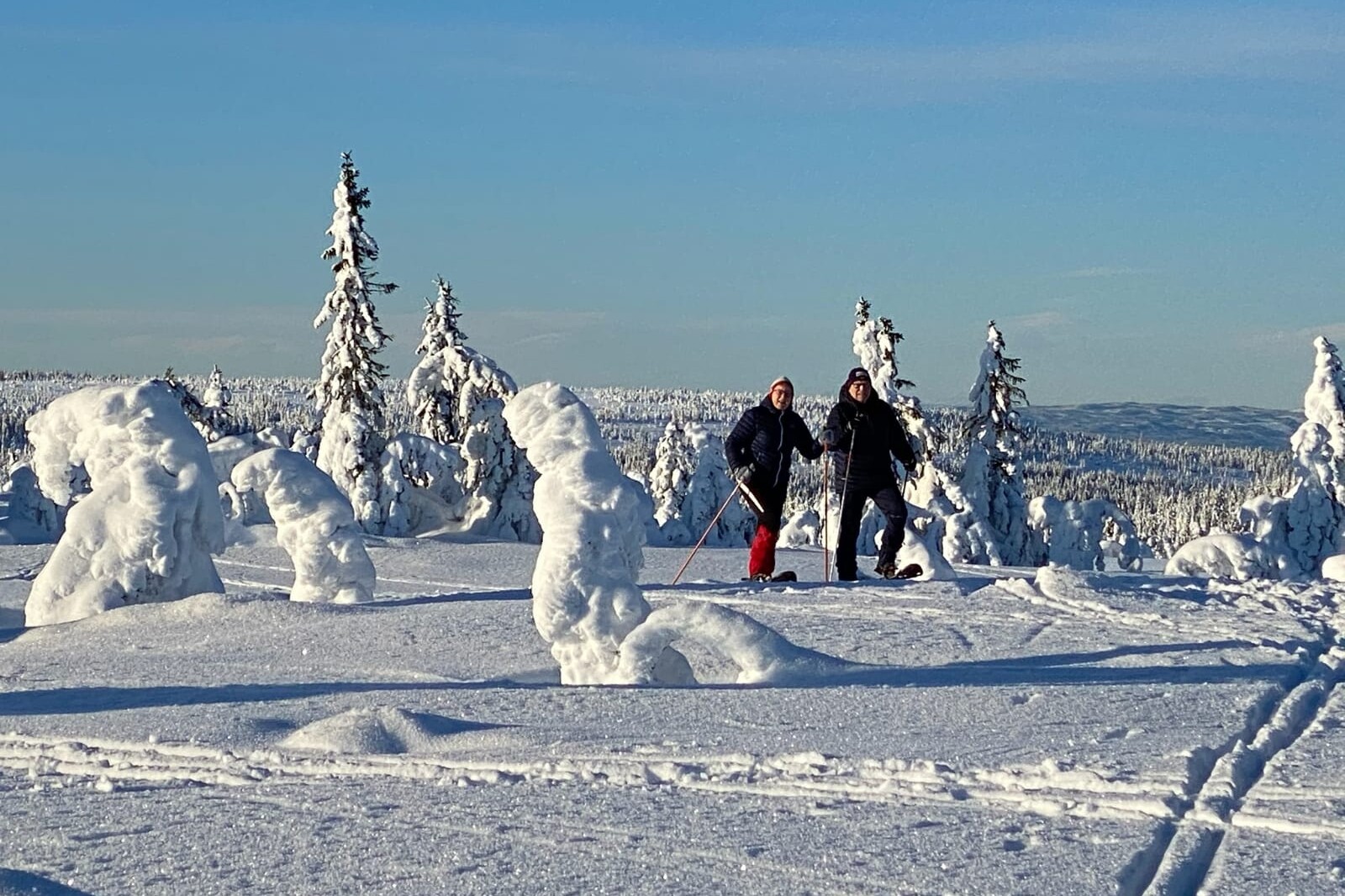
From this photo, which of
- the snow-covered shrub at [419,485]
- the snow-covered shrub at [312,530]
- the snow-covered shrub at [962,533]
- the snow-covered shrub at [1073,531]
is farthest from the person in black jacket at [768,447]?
the snow-covered shrub at [1073,531]

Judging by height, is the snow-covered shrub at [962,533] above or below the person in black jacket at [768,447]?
below

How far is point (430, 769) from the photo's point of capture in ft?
21.2

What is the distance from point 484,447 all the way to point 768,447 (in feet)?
73.6

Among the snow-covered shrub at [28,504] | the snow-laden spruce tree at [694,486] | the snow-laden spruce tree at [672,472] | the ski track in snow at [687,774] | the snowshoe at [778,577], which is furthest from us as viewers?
the snow-covered shrub at [28,504]

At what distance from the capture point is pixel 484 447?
35031 millimetres

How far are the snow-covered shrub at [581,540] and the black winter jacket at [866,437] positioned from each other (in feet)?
13.7

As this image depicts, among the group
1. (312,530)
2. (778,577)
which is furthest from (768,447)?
(312,530)

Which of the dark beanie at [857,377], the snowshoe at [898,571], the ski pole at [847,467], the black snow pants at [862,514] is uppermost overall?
the dark beanie at [857,377]

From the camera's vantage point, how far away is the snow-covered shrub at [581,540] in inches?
354

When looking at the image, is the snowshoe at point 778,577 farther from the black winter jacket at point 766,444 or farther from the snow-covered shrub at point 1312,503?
the snow-covered shrub at point 1312,503

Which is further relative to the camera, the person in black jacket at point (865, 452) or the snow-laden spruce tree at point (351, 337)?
the snow-laden spruce tree at point (351, 337)

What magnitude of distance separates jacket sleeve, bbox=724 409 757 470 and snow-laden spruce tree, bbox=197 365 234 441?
25.5 metres

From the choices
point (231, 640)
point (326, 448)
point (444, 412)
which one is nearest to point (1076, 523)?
point (444, 412)

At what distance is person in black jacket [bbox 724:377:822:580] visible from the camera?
13164 mm
